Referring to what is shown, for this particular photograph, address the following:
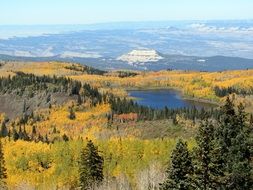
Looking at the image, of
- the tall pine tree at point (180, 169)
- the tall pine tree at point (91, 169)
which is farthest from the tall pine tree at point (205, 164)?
the tall pine tree at point (91, 169)

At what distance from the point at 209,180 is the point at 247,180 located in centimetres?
858

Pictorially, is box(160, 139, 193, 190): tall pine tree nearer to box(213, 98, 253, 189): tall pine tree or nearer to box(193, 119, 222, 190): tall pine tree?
box(193, 119, 222, 190): tall pine tree

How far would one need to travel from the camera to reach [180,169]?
49.1 m

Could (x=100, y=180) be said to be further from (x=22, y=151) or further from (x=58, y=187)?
(x=22, y=151)

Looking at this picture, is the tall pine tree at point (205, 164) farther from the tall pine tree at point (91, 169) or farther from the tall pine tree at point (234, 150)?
the tall pine tree at point (91, 169)

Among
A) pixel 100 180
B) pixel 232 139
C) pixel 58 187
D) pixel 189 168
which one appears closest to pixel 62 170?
pixel 58 187

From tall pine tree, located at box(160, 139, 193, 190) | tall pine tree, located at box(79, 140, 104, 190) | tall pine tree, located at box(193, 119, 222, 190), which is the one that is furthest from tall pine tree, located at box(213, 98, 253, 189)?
tall pine tree, located at box(79, 140, 104, 190)

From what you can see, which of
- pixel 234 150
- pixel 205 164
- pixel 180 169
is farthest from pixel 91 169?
pixel 205 164

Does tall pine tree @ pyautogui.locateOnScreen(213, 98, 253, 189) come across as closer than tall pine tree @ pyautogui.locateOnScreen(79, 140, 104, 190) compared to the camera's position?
Yes

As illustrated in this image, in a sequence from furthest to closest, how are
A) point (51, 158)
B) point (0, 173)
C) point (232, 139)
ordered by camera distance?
1. point (51, 158)
2. point (0, 173)
3. point (232, 139)

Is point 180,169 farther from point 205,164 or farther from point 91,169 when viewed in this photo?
point 91,169

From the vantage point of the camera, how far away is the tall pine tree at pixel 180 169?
48.7 meters

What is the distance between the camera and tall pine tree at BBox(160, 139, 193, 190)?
48656 mm

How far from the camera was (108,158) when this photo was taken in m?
165
